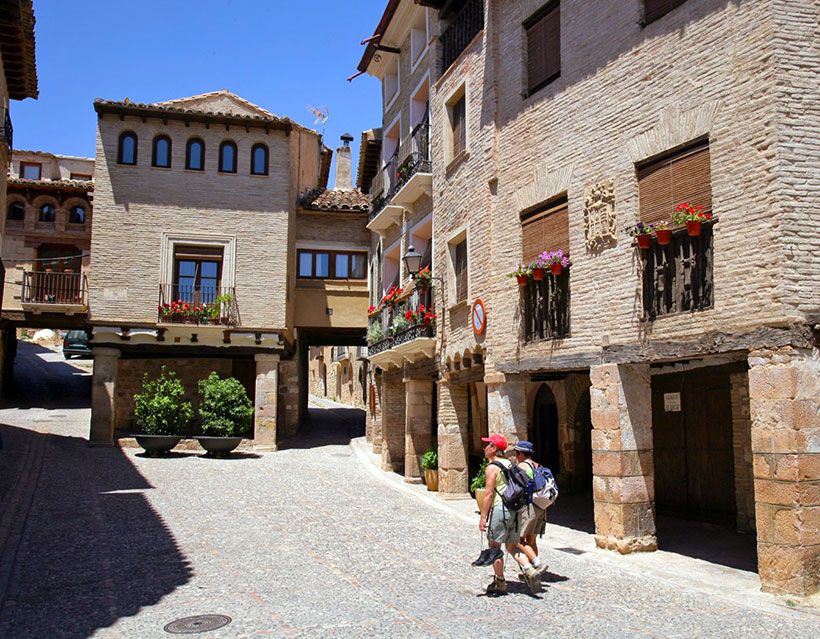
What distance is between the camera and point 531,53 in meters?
13.8

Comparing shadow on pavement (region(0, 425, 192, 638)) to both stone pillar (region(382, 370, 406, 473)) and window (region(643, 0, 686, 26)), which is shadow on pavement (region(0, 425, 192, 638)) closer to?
stone pillar (region(382, 370, 406, 473))

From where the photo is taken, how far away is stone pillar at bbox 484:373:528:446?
44.7 ft

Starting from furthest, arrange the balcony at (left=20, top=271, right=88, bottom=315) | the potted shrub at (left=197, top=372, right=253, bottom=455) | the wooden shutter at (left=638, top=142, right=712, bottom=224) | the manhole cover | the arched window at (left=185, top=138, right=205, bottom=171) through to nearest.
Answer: the balcony at (left=20, top=271, right=88, bottom=315), the arched window at (left=185, top=138, right=205, bottom=171), the potted shrub at (left=197, top=372, right=253, bottom=455), the wooden shutter at (left=638, top=142, right=712, bottom=224), the manhole cover

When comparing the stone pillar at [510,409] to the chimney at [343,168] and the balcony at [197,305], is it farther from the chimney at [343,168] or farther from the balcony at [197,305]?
the chimney at [343,168]

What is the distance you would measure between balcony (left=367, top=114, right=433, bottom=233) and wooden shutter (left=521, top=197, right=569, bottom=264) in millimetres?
5179

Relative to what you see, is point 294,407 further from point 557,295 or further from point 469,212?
point 557,295

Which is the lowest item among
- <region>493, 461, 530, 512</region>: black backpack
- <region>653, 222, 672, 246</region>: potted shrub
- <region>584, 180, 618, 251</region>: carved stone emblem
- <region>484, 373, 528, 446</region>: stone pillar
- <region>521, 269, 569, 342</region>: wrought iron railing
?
<region>493, 461, 530, 512</region>: black backpack

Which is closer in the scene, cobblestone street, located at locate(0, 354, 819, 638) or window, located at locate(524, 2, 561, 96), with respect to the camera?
cobblestone street, located at locate(0, 354, 819, 638)

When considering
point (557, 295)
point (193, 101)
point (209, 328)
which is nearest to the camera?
point (557, 295)

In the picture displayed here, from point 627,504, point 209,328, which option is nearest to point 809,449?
point 627,504

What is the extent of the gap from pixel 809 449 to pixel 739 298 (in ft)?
6.02

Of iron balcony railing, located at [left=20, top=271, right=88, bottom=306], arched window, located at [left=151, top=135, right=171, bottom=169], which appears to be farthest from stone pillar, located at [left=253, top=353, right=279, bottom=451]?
iron balcony railing, located at [left=20, top=271, right=88, bottom=306]

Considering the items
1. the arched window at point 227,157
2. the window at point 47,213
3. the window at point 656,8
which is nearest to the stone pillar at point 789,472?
the window at point 656,8

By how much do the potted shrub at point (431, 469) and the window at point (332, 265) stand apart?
1096 cm
